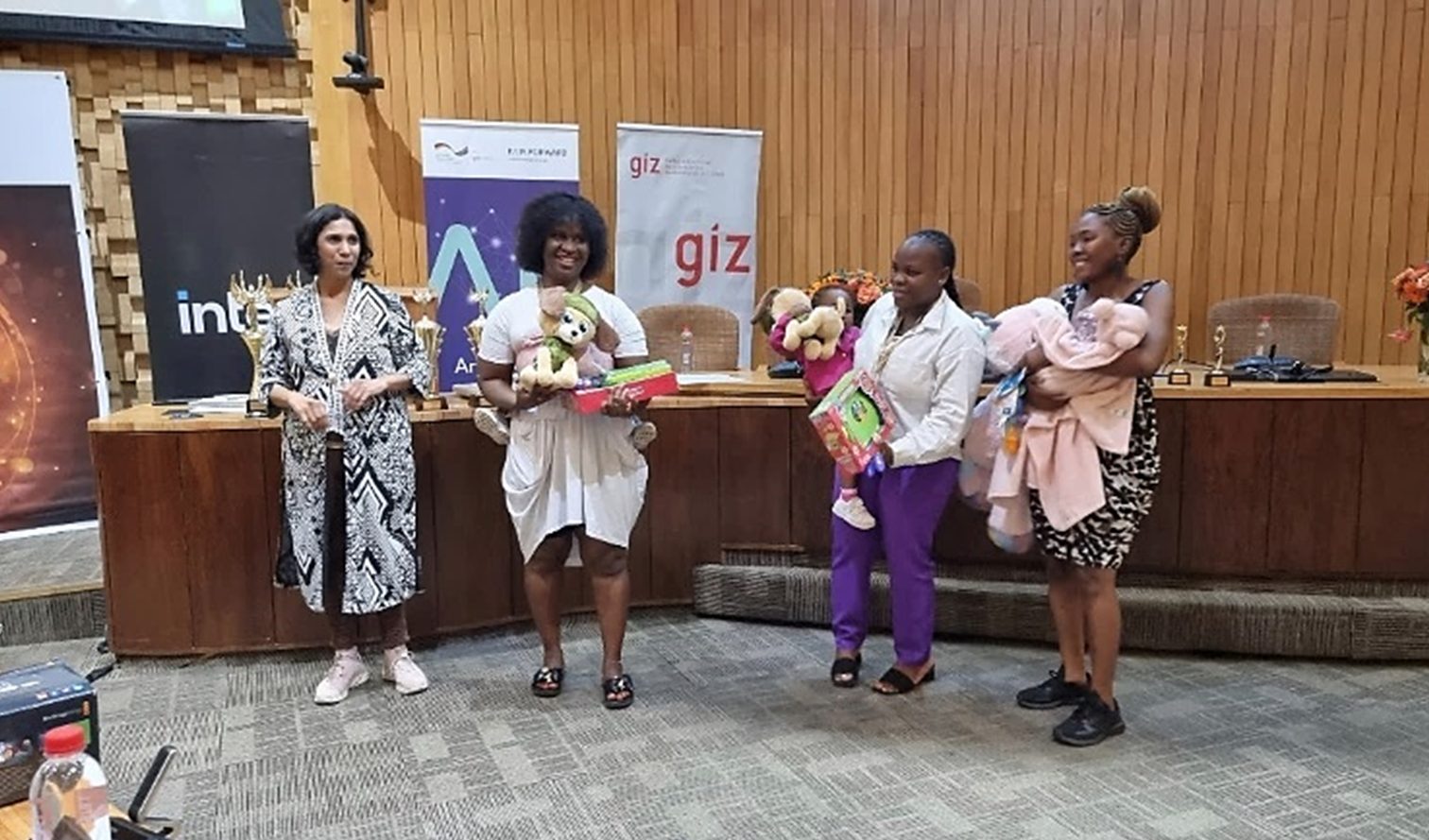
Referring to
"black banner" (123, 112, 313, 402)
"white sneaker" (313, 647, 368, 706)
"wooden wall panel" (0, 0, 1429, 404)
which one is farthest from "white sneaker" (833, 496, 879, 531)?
"black banner" (123, 112, 313, 402)

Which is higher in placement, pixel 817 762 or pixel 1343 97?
pixel 1343 97

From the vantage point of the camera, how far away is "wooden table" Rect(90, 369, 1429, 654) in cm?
345

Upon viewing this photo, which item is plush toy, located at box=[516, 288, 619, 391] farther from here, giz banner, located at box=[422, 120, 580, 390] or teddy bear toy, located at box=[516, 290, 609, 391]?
giz banner, located at box=[422, 120, 580, 390]

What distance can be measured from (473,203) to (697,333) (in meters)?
1.46

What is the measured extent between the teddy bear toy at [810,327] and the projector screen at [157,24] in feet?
10.8

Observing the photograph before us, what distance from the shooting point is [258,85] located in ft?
16.5

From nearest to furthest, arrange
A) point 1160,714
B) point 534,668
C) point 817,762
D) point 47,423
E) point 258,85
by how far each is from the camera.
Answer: point 817,762
point 1160,714
point 534,668
point 47,423
point 258,85

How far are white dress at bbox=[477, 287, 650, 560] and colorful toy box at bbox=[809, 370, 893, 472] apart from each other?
0.59 meters

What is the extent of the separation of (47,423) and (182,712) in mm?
2089

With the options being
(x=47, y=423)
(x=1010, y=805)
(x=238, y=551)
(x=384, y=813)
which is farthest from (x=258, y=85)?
(x=1010, y=805)

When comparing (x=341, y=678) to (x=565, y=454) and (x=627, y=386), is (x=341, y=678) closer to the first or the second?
(x=565, y=454)

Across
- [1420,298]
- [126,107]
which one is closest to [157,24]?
[126,107]

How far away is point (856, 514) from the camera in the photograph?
3182 millimetres

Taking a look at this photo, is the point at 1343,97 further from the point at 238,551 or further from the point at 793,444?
the point at 238,551
